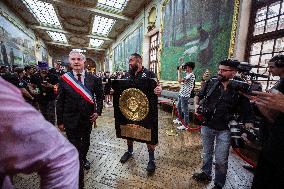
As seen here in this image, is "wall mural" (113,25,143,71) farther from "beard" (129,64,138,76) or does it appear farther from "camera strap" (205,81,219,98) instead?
"camera strap" (205,81,219,98)

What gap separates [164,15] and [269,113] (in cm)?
850

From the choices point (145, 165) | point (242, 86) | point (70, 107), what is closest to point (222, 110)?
point (242, 86)

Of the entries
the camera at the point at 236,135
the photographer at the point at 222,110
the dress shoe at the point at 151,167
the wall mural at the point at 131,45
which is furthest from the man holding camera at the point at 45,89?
the wall mural at the point at 131,45

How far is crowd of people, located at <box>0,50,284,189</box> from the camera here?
46 centimetres

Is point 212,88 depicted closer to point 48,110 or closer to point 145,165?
point 145,165

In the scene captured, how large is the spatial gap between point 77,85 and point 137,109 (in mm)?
969

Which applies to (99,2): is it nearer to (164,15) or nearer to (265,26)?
(164,15)

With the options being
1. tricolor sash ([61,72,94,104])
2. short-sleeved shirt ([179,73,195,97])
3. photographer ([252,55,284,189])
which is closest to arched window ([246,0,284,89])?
short-sleeved shirt ([179,73,195,97])

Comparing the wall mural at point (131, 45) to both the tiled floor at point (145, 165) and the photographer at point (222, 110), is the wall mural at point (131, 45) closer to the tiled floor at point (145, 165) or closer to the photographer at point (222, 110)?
the tiled floor at point (145, 165)

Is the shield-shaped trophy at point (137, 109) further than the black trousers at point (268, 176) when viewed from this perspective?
Yes

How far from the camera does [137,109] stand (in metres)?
2.95

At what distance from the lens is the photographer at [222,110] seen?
245cm

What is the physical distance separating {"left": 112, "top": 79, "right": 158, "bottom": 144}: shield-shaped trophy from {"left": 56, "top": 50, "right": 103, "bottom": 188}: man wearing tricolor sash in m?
0.44

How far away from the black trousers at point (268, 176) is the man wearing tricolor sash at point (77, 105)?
2104 mm
